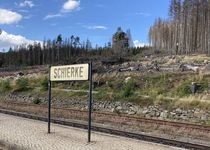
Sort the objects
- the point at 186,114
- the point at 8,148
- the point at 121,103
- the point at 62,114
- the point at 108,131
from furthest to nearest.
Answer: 1. the point at 121,103
2. the point at 62,114
3. the point at 186,114
4. the point at 108,131
5. the point at 8,148

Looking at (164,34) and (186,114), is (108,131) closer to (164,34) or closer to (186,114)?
(186,114)

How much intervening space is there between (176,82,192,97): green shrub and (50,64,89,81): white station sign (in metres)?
14.4

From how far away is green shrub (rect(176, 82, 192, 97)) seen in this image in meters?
28.6

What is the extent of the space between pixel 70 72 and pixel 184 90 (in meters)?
15.8

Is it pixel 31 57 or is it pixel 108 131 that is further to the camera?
pixel 31 57

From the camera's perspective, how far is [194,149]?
14.0 metres

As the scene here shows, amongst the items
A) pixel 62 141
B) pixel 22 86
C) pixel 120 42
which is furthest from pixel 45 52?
pixel 62 141

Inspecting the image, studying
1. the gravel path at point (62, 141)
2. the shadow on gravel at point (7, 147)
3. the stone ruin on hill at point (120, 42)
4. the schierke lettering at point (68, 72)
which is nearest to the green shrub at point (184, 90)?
the gravel path at point (62, 141)

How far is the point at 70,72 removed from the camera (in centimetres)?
1468

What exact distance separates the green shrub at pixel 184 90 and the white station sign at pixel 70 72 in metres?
14.4

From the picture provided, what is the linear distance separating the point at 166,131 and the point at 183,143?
450 centimetres

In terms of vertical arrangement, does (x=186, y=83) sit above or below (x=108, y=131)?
above

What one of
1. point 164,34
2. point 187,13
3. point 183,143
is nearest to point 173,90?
point 183,143

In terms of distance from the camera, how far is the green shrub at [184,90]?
1126 inches
